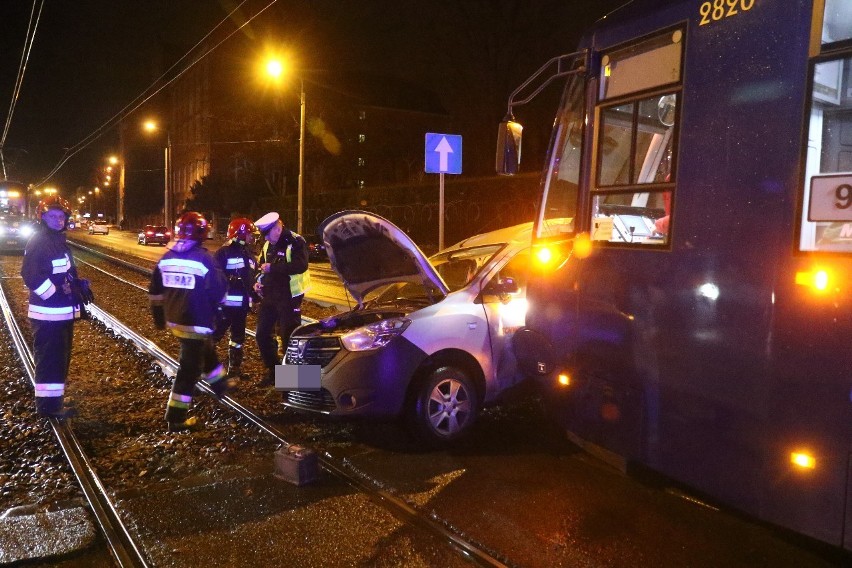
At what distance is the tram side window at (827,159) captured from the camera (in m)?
2.93

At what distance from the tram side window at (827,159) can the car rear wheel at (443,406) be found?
2.91 meters

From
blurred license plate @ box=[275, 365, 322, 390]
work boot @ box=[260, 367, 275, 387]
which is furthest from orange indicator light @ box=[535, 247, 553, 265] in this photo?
work boot @ box=[260, 367, 275, 387]

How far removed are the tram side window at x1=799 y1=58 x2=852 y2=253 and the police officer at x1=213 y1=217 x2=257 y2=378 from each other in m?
6.00

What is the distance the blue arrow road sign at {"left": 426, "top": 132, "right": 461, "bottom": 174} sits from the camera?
9492 mm

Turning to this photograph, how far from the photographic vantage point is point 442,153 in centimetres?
953

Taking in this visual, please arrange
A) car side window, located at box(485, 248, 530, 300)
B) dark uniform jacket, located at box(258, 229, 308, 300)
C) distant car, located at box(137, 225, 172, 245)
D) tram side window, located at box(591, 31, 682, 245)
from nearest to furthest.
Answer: tram side window, located at box(591, 31, 682, 245)
car side window, located at box(485, 248, 530, 300)
dark uniform jacket, located at box(258, 229, 308, 300)
distant car, located at box(137, 225, 172, 245)

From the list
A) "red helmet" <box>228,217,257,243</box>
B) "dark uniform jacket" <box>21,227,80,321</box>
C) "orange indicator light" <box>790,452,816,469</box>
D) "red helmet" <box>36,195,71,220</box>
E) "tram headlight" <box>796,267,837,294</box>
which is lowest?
"orange indicator light" <box>790,452,816,469</box>

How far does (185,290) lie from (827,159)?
15.4 feet

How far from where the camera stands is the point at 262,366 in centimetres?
828

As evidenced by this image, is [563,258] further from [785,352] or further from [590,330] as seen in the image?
[785,352]

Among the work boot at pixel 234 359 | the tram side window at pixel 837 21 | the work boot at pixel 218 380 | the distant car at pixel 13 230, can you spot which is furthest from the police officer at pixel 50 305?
the distant car at pixel 13 230

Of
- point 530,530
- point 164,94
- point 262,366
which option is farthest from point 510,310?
point 164,94

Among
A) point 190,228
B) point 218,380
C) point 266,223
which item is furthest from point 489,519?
point 266,223

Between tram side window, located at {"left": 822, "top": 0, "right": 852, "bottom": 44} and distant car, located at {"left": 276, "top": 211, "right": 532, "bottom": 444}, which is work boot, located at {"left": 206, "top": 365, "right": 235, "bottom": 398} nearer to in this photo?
distant car, located at {"left": 276, "top": 211, "right": 532, "bottom": 444}
